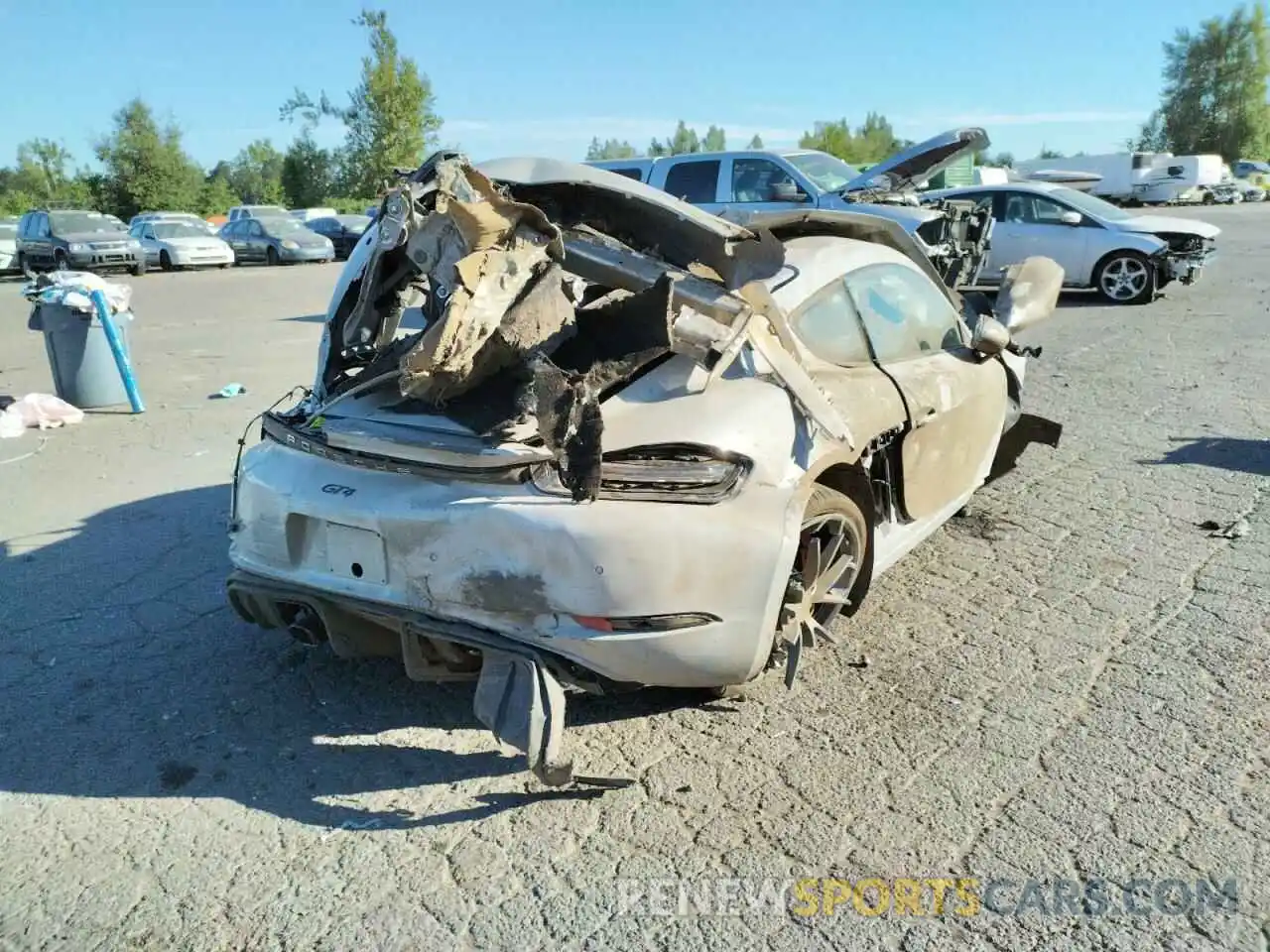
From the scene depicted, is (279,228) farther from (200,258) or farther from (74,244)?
(74,244)

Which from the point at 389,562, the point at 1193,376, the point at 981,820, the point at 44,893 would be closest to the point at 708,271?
the point at 389,562

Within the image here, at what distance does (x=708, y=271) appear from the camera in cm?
360

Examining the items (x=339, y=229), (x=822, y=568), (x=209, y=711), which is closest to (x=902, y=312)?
(x=822, y=568)

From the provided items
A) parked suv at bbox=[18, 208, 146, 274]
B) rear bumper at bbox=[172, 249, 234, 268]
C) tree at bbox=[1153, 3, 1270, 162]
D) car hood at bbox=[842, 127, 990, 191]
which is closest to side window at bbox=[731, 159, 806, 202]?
car hood at bbox=[842, 127, 990, 191]

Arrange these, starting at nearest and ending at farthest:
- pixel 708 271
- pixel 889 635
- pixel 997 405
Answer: pixel 708 271 < pixel 889 635 < pixel 997 405

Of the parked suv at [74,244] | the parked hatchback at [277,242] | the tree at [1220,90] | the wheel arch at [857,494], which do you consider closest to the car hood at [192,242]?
the parked hatchback at [277,242]

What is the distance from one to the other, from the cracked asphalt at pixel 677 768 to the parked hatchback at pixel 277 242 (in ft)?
79.2

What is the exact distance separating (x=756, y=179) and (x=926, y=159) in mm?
3197

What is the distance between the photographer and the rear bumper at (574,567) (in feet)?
9.05

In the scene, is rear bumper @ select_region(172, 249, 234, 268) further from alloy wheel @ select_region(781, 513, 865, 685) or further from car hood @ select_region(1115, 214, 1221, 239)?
alloy wheel @ select_region(781, 513, 865, 685)

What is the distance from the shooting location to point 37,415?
26.0ft

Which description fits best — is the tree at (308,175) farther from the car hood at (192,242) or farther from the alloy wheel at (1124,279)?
the alloy wheel at (1124,279)

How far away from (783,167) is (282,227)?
20.1m

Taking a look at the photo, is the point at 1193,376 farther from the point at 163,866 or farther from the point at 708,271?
the point at 163,866
